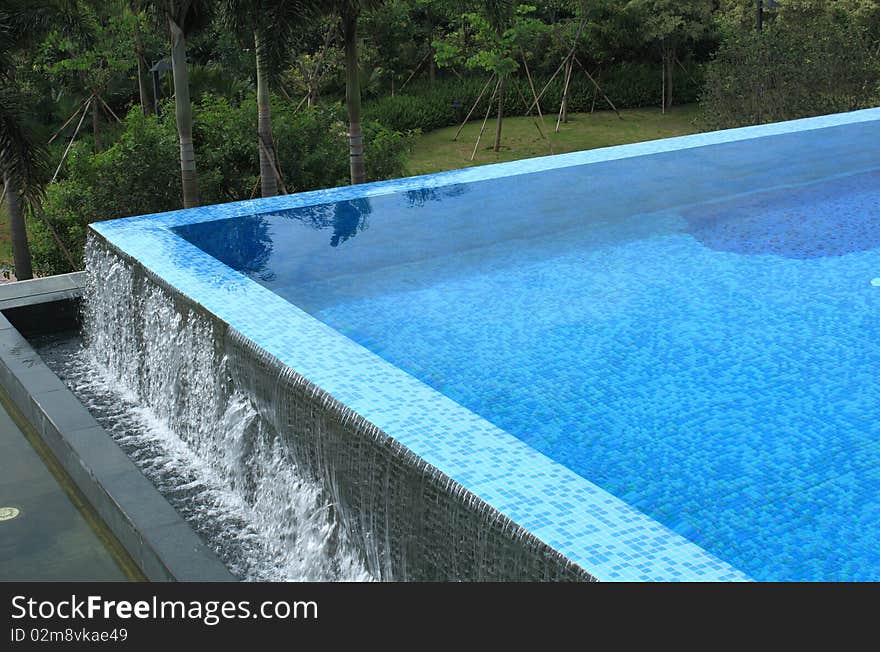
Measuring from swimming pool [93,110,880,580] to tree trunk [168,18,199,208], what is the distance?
5.19 feet

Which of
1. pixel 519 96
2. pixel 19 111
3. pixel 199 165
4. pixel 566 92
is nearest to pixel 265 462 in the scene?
pixel 19 111

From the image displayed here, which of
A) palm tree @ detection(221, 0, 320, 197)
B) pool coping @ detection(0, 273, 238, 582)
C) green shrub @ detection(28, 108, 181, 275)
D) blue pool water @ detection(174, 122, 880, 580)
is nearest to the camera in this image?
blue pool water @ detection(174, 122, 880, 580)

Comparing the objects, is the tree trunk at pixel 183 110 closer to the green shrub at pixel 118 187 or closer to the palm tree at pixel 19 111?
the palm tree at pixel 19 111

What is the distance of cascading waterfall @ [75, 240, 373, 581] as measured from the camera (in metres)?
4.56

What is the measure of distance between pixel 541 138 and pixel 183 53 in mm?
11113

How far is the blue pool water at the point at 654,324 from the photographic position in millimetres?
3807

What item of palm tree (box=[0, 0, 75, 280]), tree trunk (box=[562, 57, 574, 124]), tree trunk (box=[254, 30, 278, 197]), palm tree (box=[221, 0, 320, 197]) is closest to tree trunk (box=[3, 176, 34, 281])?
palm tree (box=[0, 0, 75, 280])

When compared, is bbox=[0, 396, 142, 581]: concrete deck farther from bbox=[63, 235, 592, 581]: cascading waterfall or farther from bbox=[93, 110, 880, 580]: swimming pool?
bbox=[93, 110, 880, 580]: swimming pool

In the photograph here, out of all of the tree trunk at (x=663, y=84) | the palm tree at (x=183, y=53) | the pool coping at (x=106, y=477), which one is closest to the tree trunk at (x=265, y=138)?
the palm tree at (x=183, y=53)

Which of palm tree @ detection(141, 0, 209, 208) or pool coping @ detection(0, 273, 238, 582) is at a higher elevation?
palm tree @ detection(141, 0, 209, 208)

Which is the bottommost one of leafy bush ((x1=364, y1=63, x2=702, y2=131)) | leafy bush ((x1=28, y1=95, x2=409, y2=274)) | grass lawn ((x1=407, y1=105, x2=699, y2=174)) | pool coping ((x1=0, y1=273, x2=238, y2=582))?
grass lawn ((x1=407, y1=105, x2=699, y2=174))

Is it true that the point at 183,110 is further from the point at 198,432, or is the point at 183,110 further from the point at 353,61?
the point at 198,432
